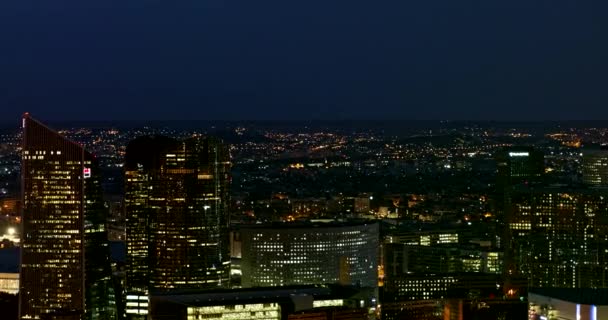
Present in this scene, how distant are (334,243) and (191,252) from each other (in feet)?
18.5

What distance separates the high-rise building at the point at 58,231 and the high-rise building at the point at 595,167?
25.4 m

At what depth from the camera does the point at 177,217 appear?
165 ft

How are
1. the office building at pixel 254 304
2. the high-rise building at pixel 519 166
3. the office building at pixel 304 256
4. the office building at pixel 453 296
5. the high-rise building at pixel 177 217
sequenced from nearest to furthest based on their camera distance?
the office building at pixel 254 304
the office building at pixel 453 296
the high-rise building at pixel 177 217
the office building at pixel 304 256
the high-rise building at pixel 519 166

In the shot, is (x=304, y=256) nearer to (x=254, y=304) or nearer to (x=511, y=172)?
(x=254, y=304)

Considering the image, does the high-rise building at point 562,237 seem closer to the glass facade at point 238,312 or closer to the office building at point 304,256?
the office building at point 304,256

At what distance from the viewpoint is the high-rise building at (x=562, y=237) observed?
54188 mm

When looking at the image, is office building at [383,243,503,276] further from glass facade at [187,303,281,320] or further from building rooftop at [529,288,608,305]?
glass facade at [187,303,281,320]

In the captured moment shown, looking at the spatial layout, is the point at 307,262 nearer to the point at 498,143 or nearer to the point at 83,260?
the point at 83,260

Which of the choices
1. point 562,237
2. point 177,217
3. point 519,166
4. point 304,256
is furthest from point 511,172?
point 177,217

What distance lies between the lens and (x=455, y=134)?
313 ft

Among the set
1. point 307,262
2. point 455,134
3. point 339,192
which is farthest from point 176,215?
point 455,134

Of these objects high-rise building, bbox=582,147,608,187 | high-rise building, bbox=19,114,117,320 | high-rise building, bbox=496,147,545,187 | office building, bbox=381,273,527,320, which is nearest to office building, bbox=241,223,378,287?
office building, bbox=381,273,527,320

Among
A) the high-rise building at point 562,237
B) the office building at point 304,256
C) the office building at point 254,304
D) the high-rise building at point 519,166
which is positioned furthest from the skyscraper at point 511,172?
the office building at point 254,304

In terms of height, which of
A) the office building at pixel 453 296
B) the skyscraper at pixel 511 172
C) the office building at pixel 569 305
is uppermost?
the skyscraper at pixel 511 172
